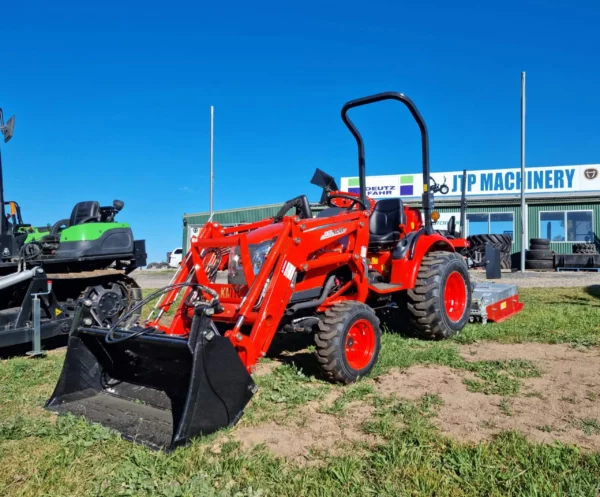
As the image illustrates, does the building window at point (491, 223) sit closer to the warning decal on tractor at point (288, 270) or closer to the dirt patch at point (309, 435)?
the warning decal on tractor at point (288, 270)

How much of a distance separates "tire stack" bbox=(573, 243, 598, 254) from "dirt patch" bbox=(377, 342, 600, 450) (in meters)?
15.4

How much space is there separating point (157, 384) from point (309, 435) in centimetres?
134

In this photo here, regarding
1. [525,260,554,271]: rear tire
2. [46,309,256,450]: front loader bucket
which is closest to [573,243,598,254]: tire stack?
[525,260,554,271]: rear tire

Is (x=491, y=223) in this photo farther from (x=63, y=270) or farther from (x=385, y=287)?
(x=63, y=270)

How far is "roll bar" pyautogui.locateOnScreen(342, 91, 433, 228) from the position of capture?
6.00 metres

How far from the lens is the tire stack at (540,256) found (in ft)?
62.1

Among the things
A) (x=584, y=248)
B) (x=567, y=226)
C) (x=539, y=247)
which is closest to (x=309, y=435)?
(x=539, y=247)

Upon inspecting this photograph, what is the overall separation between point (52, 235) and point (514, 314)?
7231 millimetres

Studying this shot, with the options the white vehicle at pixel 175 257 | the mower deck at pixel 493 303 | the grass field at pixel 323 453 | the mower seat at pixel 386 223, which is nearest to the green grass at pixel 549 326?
the mower deck at pixel 493 303

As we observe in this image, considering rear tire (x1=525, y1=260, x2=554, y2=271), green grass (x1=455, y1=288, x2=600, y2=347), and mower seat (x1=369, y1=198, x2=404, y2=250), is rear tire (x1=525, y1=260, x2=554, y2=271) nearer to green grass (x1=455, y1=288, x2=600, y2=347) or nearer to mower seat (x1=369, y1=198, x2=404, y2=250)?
green grass (x1=455, y1=288, x2=600, y2=347)

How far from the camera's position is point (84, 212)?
8.05 m

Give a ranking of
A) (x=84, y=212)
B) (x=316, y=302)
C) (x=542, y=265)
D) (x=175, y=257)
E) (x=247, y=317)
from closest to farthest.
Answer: (x=247, y=317)
(x=316, y=302)
(x=84, y=212)
(x=542, y=265)
(x=175, y=257)

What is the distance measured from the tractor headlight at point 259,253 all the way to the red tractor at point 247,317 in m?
0.01

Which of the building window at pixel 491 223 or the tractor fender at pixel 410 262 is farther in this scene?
the building window at pixel 491 223
